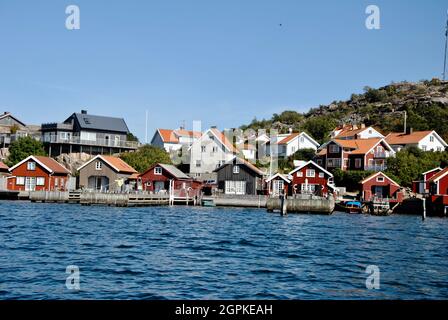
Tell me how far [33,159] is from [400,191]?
53.0 meters

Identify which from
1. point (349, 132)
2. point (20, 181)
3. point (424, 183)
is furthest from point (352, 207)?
point (20, 181)

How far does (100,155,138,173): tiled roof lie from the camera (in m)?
78.6

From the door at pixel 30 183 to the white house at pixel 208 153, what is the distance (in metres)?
26.0

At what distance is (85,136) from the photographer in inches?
3679

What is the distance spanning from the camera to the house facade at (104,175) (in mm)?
78312

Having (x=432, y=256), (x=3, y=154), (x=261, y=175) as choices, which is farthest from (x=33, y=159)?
(x=432, y=256)

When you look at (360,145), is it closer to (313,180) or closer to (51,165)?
(313,180)

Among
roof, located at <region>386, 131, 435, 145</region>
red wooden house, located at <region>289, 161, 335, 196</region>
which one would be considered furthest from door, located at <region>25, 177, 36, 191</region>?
roof, located at <region>386, 131, 435, 145</region>

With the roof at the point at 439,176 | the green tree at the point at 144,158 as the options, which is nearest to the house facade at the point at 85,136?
the green tree at the point at 144,158

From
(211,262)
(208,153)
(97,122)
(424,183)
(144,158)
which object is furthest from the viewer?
(97,122)

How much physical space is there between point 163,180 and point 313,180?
22.4 m

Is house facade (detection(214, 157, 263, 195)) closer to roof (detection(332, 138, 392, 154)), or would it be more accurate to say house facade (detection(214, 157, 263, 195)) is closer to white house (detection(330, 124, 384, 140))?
roof (detection(332, 138, 392, 154))
